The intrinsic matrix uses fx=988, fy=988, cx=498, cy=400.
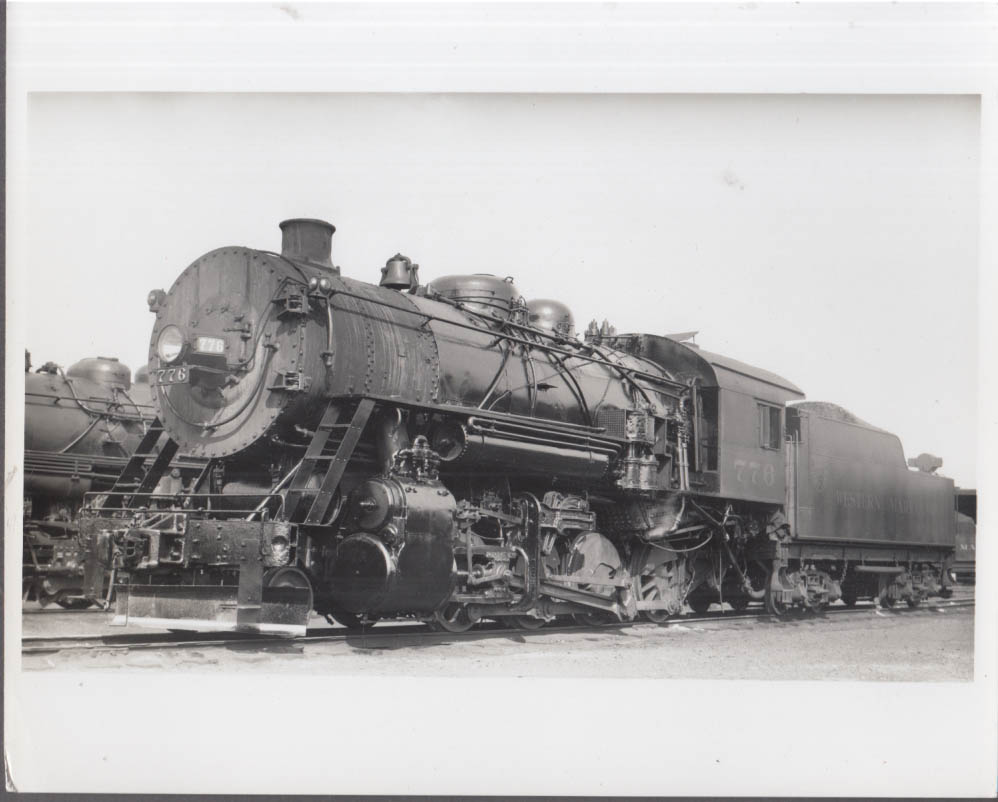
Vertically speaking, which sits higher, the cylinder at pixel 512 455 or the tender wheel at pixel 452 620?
the cylinder at pixel 512 455

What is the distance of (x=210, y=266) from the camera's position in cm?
854

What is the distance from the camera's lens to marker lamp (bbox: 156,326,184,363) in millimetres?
8375

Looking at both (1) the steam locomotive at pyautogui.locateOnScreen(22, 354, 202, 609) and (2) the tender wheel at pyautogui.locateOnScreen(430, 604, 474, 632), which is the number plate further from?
(1) the steam locomotive at pyautogui.locateOnScreen(22, 354, 202, 609)

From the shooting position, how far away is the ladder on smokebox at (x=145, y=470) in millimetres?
8703

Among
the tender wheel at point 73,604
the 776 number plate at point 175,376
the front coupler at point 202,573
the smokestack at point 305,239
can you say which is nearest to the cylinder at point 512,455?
Result: the front coupler at point 202,573

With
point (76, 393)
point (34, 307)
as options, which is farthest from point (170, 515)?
point (76, 393)

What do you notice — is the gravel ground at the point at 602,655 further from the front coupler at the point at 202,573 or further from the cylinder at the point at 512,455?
the cylinder at the point at 512,455

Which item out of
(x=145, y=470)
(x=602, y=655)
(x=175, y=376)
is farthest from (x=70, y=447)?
(x=602, y=655)

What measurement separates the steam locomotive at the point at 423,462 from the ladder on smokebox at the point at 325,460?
2 centimetres

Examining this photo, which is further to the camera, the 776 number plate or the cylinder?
the cylinder

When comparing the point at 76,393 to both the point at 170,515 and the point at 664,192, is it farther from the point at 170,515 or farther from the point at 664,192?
the point at 664,192

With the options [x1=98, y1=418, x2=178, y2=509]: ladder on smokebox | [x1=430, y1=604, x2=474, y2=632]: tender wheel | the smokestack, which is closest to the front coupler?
[x1=98, y1=418, x2=178, y2=509]: ladder on smokebox

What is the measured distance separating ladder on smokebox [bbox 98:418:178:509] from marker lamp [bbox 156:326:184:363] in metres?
0.79

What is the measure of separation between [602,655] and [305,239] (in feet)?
14.8
